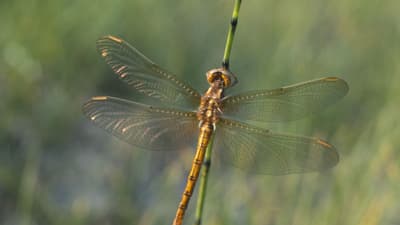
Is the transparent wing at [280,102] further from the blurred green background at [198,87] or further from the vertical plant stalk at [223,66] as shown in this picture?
the blurred green background at [198,87]

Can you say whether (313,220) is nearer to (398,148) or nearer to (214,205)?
(214,205)

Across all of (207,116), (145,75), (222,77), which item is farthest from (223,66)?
(145,75)

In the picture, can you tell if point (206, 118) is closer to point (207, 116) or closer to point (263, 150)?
point (207, 116)

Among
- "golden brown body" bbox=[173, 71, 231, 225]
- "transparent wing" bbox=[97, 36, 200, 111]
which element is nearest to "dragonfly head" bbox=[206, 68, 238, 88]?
"golden brown body" bbox=[173, 71, 231, 225]

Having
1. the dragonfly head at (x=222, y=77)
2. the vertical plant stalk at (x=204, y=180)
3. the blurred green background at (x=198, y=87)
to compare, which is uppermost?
the blurred green background at (x=198, y=87)

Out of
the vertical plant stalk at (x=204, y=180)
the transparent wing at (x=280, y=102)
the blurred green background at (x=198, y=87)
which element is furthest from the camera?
the blurred green background at (x=198, y=87)

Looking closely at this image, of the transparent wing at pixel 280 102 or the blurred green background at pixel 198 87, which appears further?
the blurred green background at pixel 198 87

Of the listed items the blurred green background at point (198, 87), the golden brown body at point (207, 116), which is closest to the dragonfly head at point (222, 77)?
the golden brown body at point (207, 116)

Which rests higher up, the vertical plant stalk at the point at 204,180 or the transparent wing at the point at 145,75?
the transparent wing at the point at 145,75
